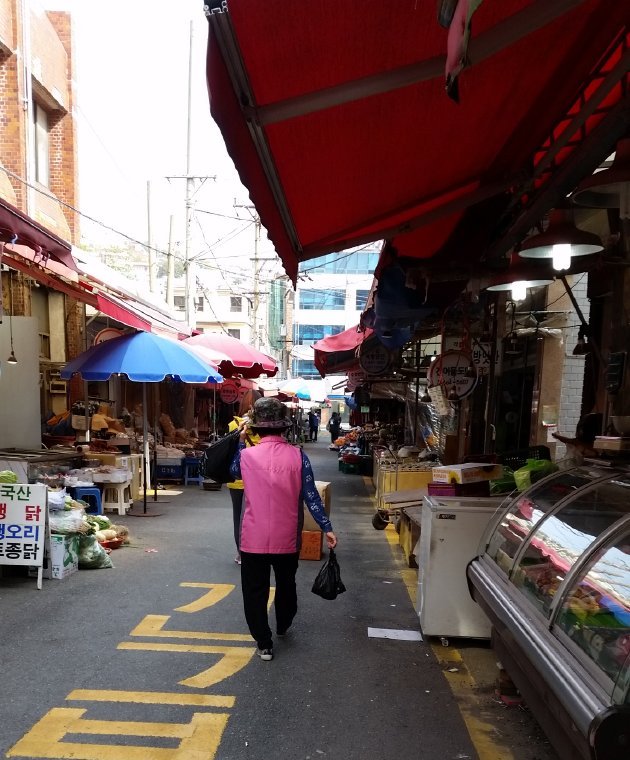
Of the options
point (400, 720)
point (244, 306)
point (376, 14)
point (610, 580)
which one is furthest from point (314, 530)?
point (244, 306)

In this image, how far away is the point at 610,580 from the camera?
255 cm

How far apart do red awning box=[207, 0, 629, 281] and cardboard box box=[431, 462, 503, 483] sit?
2.01 m

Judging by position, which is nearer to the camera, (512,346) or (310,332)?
(512,346)

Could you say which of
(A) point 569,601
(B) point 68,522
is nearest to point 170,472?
(B) point 68,522

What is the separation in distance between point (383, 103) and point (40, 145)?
46.0 feet

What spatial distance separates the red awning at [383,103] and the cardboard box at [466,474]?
2010mm

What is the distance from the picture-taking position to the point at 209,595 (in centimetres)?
535

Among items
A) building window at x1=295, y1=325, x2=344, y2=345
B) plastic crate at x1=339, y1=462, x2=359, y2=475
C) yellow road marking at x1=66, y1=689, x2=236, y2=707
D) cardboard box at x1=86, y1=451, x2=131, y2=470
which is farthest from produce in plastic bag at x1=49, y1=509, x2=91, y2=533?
building window at x1=295, y1=325, x2=344, y2=345

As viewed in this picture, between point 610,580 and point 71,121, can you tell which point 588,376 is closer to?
point 610,580

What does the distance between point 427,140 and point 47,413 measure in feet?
35.1

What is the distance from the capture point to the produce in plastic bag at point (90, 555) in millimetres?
6012

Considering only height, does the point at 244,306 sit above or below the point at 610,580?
above

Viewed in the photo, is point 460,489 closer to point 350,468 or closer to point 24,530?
point 24,530

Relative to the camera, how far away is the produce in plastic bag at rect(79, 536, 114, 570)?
601 centimetres
